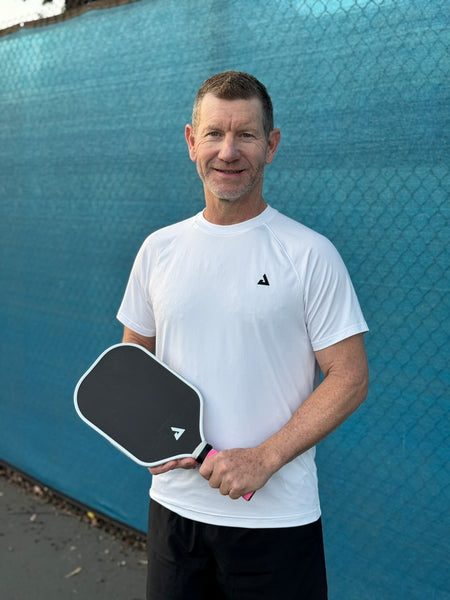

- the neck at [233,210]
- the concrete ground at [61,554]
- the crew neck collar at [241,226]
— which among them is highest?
the neck at [233,210]

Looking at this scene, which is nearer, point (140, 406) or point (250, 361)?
point (250, 361)

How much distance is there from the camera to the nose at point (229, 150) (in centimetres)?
168

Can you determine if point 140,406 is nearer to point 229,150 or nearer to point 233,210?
point 233,210

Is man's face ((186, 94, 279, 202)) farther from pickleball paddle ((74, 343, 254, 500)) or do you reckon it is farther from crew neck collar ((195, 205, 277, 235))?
pickleball paddle ((74, 343, 254, 500))

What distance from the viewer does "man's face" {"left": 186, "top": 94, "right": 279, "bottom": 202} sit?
1.68 meters

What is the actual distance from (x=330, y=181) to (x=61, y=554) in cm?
222

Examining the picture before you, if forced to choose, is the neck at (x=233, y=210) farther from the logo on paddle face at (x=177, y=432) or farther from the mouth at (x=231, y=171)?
the logo on paddle face at (x=177, y=432)

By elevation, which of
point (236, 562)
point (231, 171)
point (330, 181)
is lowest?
point (236, 562)

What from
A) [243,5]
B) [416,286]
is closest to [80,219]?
[243,5]

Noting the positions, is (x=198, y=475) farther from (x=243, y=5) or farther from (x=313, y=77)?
(x=243, y=5)

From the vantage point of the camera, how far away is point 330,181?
8.05 feet

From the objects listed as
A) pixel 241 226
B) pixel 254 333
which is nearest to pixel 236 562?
pixel 254 333

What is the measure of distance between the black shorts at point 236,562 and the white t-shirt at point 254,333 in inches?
1.4

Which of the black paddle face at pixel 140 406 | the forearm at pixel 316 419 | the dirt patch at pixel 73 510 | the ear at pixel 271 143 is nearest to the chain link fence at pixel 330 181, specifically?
the dirt patch at pixel 73 510
